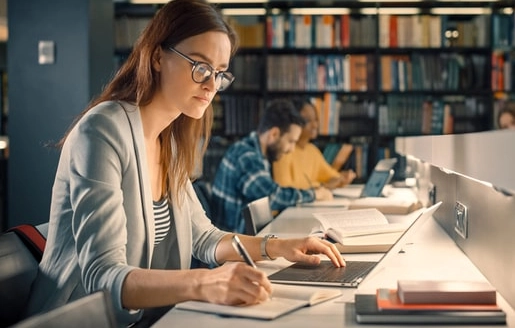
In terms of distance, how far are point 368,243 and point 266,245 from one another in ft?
1.09

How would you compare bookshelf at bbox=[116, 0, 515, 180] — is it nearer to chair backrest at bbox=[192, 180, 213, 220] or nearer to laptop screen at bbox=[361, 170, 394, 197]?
laptop screen at bbox=[361, 170, 394, 197]

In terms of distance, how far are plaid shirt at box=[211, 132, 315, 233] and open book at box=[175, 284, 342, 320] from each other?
2557mm

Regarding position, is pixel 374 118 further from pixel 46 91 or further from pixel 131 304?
pixel 131 304

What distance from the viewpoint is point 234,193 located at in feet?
14.0

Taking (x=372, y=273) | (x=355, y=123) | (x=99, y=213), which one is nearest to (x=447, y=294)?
(x=372, y=273)

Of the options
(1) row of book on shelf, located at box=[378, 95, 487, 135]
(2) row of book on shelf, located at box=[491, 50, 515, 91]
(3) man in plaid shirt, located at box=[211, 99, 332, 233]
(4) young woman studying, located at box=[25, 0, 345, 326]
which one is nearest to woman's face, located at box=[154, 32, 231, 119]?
(4) young woman studying, located at box=[25, 0, 345, 326]

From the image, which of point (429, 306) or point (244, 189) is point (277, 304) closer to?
point (429, 306)

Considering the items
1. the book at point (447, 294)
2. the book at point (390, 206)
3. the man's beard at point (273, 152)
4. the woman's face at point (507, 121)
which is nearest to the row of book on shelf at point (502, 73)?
the woman's face at point (507, 121)

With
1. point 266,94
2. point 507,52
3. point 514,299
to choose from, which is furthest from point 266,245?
point 507,52

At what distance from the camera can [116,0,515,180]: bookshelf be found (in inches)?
244

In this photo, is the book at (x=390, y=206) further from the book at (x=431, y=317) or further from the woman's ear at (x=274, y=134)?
the book at (x=431, y=317)

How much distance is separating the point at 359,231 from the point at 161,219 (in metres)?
0.58

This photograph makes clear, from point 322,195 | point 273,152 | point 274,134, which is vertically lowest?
point 322,195

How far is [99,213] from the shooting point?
5.33 ft
